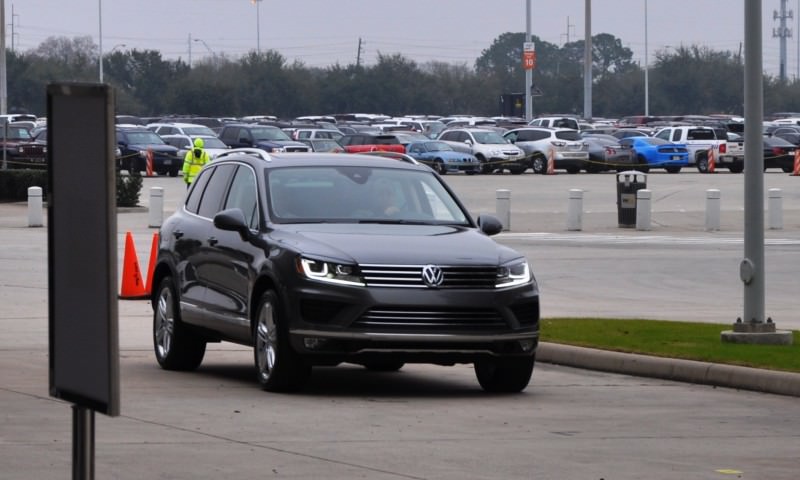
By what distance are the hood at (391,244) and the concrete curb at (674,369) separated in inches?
81.7

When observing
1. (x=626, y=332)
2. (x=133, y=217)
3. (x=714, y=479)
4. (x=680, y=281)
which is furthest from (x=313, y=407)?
(x=133, y=217)

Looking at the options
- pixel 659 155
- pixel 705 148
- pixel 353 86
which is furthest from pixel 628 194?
pixel 353 86

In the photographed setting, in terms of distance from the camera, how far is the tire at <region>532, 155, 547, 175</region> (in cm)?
6175

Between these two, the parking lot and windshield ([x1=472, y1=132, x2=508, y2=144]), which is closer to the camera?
the parking lot

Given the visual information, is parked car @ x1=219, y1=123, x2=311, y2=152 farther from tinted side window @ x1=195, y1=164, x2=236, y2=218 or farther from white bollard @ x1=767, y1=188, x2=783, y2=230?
tinted side window @ x1=195, y1=164, x2=236, y2=218

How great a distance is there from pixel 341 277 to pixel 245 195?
1.91 meters

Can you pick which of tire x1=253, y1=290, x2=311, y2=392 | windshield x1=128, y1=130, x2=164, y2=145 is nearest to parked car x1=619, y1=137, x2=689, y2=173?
windshield x1=128, y1=130, x2=164, y2=145

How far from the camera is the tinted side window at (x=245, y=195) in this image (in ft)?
41.4

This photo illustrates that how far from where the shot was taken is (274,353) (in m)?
11.7

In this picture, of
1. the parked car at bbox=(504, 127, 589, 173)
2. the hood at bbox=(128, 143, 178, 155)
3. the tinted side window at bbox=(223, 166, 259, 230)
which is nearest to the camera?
the tinted side window at bbox=(223, 166, 259, 230)

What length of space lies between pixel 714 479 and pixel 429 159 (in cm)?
5068

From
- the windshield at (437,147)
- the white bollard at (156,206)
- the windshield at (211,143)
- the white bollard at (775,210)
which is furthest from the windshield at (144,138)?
the white bollard at (775,210)

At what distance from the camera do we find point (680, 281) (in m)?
22.4

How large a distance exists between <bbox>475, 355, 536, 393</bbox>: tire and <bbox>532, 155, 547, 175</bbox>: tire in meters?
49.6
